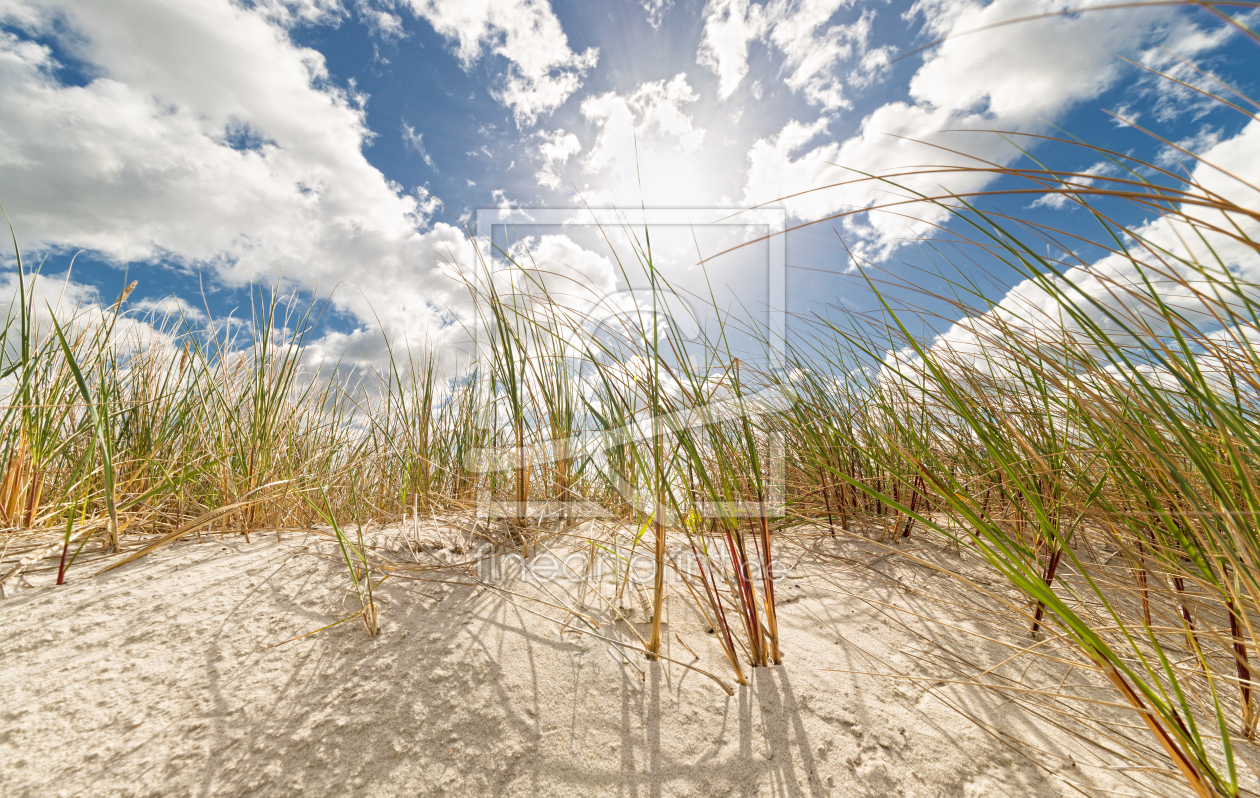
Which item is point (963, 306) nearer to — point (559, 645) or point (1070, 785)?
point (1070, 785)

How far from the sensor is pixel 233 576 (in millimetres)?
1263

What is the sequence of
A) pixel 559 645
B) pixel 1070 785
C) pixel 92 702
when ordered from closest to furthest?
1. pixel 1070 785
2. pixel 92 702
3. pixel 559 645

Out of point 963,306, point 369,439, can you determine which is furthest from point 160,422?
point 963,306

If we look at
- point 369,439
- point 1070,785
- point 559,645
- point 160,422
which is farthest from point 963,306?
point 160,422

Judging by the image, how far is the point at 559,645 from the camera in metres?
1.09

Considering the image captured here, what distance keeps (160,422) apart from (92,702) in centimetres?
169

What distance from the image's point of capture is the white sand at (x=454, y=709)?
79cm

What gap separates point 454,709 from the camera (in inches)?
36.0

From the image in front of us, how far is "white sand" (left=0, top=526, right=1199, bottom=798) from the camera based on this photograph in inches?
31.0

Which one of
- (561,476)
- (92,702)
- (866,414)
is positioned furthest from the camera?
(866,414)

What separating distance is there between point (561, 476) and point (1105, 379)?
4.89 ft

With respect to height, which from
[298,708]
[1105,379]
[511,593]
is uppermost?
[1105,379]

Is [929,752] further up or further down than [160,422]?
further down

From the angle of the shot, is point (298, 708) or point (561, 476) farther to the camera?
point (561, 476)
